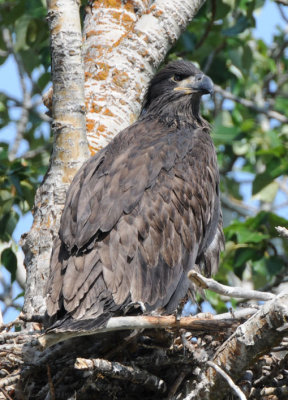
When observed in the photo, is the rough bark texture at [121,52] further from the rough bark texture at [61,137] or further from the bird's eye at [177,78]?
the rough bark texture at [61,137]

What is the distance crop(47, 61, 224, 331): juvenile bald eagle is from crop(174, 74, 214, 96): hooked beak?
0.48 m

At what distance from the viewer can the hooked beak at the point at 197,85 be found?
6.89 metres

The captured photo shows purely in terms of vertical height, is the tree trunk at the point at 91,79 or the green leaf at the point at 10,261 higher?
the tree trunk at the point at 91,79

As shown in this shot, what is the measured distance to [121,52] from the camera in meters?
6.60

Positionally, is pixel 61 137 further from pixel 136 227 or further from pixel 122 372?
pixel 122 372

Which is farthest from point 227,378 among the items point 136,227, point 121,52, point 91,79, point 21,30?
point 21,30

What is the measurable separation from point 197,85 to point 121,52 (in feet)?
2.58

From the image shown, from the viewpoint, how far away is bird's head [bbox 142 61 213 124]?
6.98 m

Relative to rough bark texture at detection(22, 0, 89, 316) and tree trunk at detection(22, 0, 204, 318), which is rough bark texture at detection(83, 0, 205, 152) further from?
rough bark texture at detection(22, 0, 89, 316)

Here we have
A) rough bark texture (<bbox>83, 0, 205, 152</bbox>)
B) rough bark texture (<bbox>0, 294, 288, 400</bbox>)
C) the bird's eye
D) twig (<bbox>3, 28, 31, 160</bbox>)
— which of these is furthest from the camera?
twig (<bbox>3, 28, 31, 160</bbox>)

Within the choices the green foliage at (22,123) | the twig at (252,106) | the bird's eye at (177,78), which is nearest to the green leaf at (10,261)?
the green foliage at (22,123)

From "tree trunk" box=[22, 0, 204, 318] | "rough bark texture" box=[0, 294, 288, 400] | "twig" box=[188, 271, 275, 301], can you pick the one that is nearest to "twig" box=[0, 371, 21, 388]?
"rough bark texture" box=[0, 294, 288, 400]

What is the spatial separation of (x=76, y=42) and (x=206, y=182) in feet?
4.62

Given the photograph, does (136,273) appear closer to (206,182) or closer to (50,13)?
(206,182)
